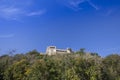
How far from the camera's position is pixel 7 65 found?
127ft

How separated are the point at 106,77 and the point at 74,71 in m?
4.75

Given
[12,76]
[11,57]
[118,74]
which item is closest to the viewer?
[12,76]

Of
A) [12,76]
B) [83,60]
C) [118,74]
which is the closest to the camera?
[83,60]

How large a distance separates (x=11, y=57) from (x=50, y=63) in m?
11.6

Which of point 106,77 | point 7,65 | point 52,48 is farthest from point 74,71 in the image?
point 52,48

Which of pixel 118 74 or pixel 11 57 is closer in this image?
pixel 118 74

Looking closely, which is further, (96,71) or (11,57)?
(11,57)

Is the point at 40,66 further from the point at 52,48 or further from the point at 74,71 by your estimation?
the point at 52,48

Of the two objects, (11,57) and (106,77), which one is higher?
(11,57)

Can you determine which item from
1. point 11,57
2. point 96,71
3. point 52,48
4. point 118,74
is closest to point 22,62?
point 11,57

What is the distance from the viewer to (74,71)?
104 feet

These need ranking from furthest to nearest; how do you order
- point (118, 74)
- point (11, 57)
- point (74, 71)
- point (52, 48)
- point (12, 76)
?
1. point (52, 48)
2. point (11, 57)
3. point (118, 74)
4. point (12, 76)
5. point (74, 71)

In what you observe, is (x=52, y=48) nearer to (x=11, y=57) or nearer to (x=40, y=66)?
(x=11, y=57)

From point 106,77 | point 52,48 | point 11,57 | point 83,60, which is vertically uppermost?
point 52,48
